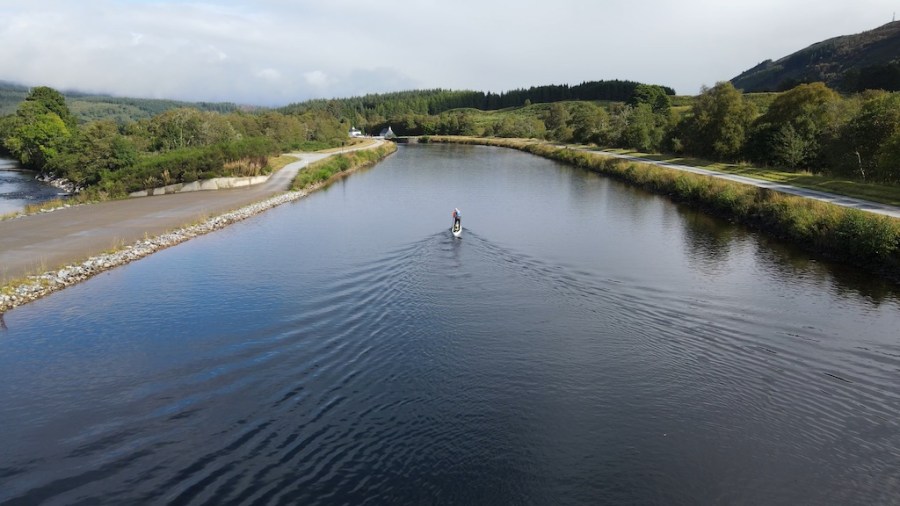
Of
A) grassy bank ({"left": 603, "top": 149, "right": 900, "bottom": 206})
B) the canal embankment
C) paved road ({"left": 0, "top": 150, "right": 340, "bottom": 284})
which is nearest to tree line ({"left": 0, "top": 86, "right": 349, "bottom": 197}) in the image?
paved road ({"left": 0, "top": 150, "right": 340, "bottom": 284})

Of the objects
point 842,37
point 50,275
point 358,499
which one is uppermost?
point 842,37

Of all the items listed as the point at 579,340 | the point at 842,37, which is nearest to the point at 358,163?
the point at 579,340

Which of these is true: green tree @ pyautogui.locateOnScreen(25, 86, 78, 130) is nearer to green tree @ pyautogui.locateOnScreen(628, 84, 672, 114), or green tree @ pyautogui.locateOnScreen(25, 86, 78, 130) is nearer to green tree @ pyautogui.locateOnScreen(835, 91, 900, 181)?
green tree @ pyautogui.locateOnScreen(835, 91, 900, 181)

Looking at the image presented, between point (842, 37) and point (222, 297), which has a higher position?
point (842, 37)

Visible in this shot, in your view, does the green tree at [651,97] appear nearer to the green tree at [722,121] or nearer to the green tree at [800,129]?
the green tree at [722,121]

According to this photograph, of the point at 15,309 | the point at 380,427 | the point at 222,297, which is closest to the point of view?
the point at 380,427

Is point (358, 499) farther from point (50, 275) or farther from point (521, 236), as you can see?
point (521, 236)
